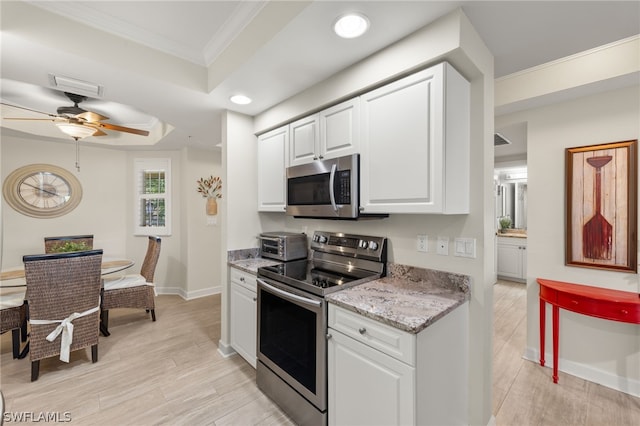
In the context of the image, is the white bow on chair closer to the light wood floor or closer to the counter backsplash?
the light wood floor

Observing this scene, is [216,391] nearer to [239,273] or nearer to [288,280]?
[239,273]

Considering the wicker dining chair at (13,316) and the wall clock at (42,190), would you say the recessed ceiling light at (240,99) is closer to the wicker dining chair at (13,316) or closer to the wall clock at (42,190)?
the wicker dining chair at (13,316)

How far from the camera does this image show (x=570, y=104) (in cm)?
238

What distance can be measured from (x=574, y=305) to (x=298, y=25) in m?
2.81

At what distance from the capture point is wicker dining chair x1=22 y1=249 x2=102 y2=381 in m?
2.25

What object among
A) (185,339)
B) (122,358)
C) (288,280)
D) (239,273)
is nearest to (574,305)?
(288,280)

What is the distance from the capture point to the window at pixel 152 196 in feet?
15.5

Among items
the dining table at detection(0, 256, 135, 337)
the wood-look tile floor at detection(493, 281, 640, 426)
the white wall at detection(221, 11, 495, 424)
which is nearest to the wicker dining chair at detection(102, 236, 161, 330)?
the dining table at detection(0, 256, 135, 337)

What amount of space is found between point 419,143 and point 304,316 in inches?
50.2

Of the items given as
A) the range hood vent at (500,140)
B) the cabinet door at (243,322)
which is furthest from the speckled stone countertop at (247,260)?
the range hood vent at (500,140)

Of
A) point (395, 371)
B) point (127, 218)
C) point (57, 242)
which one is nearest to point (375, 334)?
point (395, 371)

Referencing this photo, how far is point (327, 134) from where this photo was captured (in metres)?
2.13

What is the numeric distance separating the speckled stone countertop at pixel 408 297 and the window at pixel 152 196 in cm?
417

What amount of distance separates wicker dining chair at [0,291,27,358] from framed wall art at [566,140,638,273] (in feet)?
16.4
